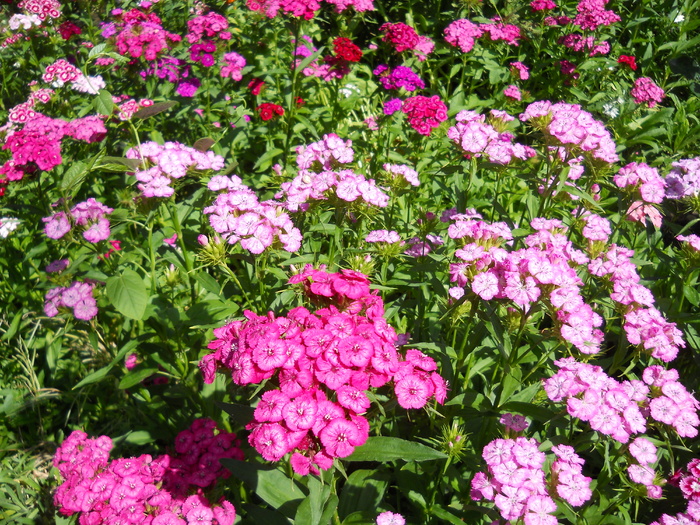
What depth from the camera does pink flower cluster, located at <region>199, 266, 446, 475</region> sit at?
5.40 ft

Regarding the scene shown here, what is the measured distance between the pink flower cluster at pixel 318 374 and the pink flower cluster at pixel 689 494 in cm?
114

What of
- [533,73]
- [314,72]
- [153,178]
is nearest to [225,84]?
[314,72]

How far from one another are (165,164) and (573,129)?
199 cm

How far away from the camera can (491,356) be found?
Result: 2648 millimetres

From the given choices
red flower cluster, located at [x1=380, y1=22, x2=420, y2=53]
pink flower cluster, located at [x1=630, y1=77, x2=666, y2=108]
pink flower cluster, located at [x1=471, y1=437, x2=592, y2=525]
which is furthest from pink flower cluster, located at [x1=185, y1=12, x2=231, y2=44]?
pink flower cluster, located at [x1=471, y1=437, x2=592, y2=525]

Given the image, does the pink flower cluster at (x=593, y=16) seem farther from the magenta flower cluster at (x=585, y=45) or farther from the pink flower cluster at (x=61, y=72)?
the pink flower cluster at (x=61, y=72)

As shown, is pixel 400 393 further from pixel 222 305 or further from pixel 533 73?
pixel 533 73

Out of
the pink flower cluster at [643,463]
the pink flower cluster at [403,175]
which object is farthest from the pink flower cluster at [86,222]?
the pink flower cluster at [643,463]

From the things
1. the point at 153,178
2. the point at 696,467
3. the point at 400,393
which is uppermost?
the point at 153,178

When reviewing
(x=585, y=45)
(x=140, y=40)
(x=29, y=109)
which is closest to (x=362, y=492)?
(x=29, y=109)

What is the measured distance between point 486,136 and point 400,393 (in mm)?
1627

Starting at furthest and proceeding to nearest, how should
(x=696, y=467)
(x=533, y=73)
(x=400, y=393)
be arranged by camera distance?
1. (x=533, y=73)
2. (x=696, y=467)
3. (x=400, y=393)

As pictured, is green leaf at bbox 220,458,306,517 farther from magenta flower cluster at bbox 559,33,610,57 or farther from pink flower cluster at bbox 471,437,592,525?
magenta flower cluster at bbox 559,33,610,57

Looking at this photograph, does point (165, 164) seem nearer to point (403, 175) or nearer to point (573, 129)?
point (403, 175)
